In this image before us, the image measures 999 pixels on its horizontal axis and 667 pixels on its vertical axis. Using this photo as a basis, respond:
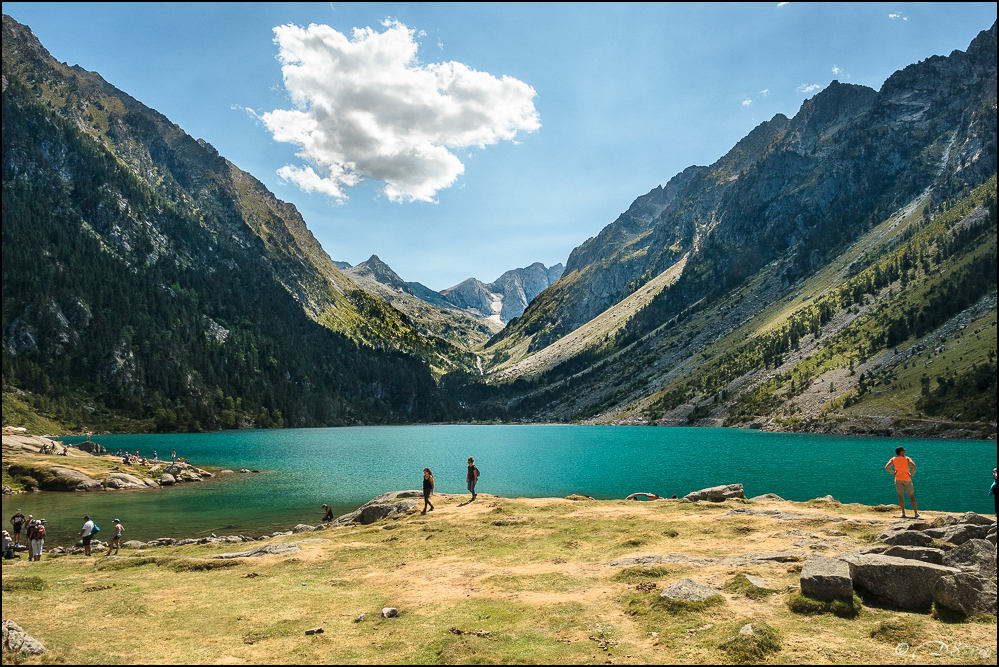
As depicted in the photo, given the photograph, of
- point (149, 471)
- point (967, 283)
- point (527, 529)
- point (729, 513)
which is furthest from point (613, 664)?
point (967, 283)

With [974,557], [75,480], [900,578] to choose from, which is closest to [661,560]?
[900,578]

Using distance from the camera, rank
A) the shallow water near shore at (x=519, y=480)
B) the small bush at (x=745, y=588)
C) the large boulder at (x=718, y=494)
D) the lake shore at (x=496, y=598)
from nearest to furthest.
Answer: the lake shore at (x=496, y=598) < the small bush at (x=745, y=588) < the large boulder at (x=718, y=494) < the shallow water near shore at (x=519, y=480)

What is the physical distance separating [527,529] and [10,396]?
8900 inches

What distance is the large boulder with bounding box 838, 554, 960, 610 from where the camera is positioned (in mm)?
14703

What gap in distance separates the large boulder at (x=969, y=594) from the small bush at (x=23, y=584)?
1477 inches

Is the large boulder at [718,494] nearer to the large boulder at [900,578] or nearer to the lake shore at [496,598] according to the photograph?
the lake shore at [496,598]

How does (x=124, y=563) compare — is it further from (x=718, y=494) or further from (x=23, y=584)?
(x=718, y=494)

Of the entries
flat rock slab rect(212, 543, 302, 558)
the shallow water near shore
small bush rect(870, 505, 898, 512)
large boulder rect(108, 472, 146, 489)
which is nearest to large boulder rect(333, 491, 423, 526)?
the shallow water near shore

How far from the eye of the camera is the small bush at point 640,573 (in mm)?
21219

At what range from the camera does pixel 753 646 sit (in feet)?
42.8

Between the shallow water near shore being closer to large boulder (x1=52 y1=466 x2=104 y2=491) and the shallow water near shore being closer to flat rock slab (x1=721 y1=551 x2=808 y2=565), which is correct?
large boulder (x1=52 y1=466 x2=104 y2=491)

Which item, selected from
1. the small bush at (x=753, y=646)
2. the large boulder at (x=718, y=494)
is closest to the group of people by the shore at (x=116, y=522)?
the large boulder at (x=718, y=494)

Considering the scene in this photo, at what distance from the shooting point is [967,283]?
182000 millimetres

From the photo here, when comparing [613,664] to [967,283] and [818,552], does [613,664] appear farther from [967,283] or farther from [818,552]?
[967,283]
